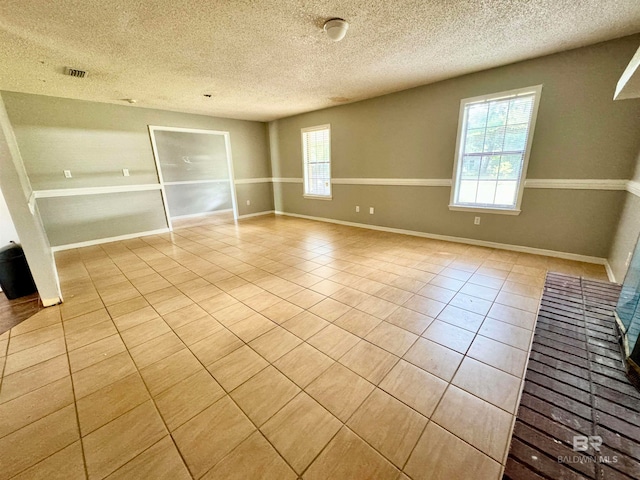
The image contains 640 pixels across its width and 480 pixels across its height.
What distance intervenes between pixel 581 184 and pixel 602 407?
9.59ft

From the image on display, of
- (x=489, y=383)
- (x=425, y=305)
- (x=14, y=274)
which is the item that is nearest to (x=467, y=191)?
(x=425, y=305)

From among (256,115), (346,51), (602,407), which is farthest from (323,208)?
(602,407)

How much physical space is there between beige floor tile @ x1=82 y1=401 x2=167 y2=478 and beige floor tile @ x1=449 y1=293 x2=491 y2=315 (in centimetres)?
238

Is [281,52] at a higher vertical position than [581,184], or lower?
higher

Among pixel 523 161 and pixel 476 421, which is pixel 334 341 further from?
pixel 523 161

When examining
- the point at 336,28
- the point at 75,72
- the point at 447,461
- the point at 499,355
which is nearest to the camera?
the point at 447,461

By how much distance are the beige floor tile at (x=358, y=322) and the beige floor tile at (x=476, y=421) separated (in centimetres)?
70

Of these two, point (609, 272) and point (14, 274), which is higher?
point (14, 274)

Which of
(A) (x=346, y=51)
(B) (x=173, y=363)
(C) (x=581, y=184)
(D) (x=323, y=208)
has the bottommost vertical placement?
(B) (x=173, y=363)

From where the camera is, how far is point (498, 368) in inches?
62.7

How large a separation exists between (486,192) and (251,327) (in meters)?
3.80

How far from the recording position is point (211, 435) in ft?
4.04

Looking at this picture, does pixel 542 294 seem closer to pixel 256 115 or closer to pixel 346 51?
pixel 346 51

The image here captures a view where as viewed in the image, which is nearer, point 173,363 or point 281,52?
point 173,363
